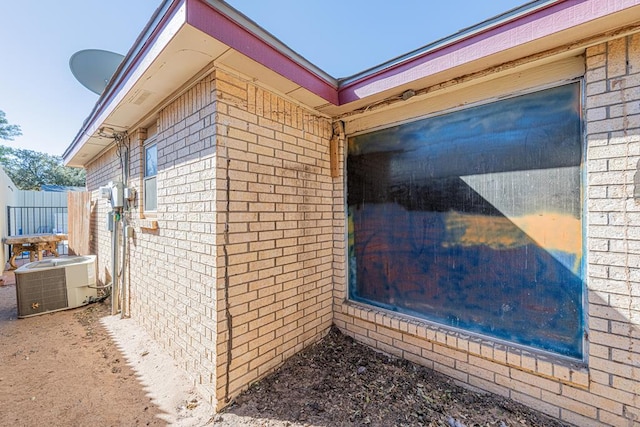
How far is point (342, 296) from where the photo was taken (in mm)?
3268

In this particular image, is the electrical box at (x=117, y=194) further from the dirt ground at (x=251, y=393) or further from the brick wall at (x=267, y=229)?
the brick wall at (x=267, y=229)

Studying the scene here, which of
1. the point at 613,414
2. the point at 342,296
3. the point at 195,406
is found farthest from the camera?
the point at 342,296

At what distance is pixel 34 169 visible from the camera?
80.7 ft

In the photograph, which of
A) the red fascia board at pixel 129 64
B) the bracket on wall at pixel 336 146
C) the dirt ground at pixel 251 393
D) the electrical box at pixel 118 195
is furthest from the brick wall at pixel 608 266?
the electrical box at pixel 118 195

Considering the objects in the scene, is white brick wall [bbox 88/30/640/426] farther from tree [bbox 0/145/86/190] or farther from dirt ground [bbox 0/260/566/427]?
tree [bbox 0/145/86/190]

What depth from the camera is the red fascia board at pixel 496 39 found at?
1.54 meters

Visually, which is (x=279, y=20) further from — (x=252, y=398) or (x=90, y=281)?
(x=90, y=281)

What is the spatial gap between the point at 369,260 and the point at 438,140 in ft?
4.93

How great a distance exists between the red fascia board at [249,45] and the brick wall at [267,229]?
1.19 ft

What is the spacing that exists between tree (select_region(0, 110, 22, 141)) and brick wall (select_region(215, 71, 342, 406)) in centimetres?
3352

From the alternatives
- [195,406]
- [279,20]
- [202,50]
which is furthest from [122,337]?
[279,20]

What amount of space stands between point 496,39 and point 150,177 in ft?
13.1

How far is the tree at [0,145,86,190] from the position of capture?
23.5 metres

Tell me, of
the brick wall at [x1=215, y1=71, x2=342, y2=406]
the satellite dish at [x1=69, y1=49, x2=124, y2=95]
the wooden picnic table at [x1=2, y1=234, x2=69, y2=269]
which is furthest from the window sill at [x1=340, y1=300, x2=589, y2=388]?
the wooden picnic table at [x1=2, y1=234, x2=69, y2=269]
